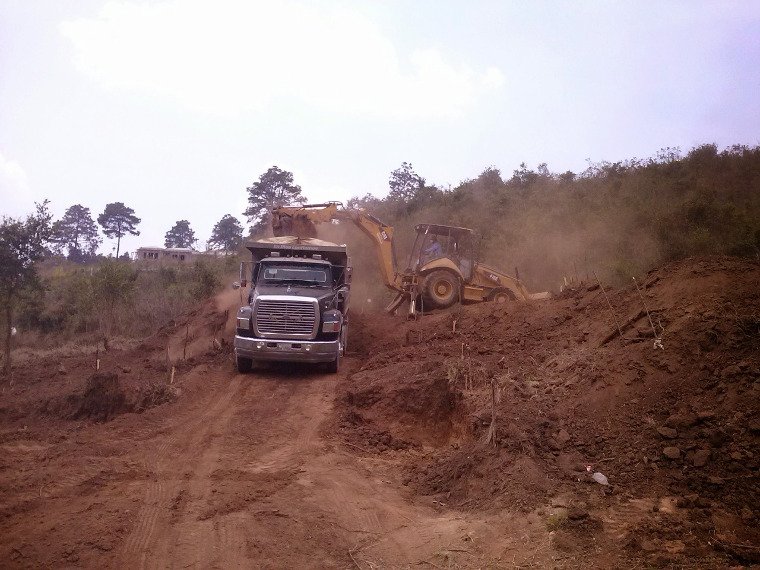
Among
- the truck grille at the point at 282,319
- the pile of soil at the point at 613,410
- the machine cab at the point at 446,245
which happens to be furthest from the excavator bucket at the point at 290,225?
the pile of soil at the point at 613,410

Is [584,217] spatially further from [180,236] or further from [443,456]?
[180,236]

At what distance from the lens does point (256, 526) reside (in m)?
5.96

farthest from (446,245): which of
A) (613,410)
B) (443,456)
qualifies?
(613,410)

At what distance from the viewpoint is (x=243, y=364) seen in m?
13.6

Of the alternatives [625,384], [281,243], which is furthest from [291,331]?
[625,384]

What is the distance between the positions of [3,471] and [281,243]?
889cm

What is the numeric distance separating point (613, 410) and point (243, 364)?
8433 millimetres

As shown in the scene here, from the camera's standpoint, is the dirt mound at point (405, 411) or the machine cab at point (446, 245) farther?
the machine cab at point (446, 245)

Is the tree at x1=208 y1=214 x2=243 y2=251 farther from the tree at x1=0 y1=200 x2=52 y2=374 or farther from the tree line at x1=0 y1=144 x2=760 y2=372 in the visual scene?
the tree at x1=0 y1=200 x2=52 y2=374

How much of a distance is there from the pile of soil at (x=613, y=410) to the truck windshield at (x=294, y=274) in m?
2.90

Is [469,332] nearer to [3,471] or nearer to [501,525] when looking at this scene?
[501,525]

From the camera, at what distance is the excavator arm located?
18266 millimetres

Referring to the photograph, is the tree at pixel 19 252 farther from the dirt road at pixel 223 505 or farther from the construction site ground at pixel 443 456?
the dirt road at pixel 223 505

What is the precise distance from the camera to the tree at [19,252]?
16484mm
